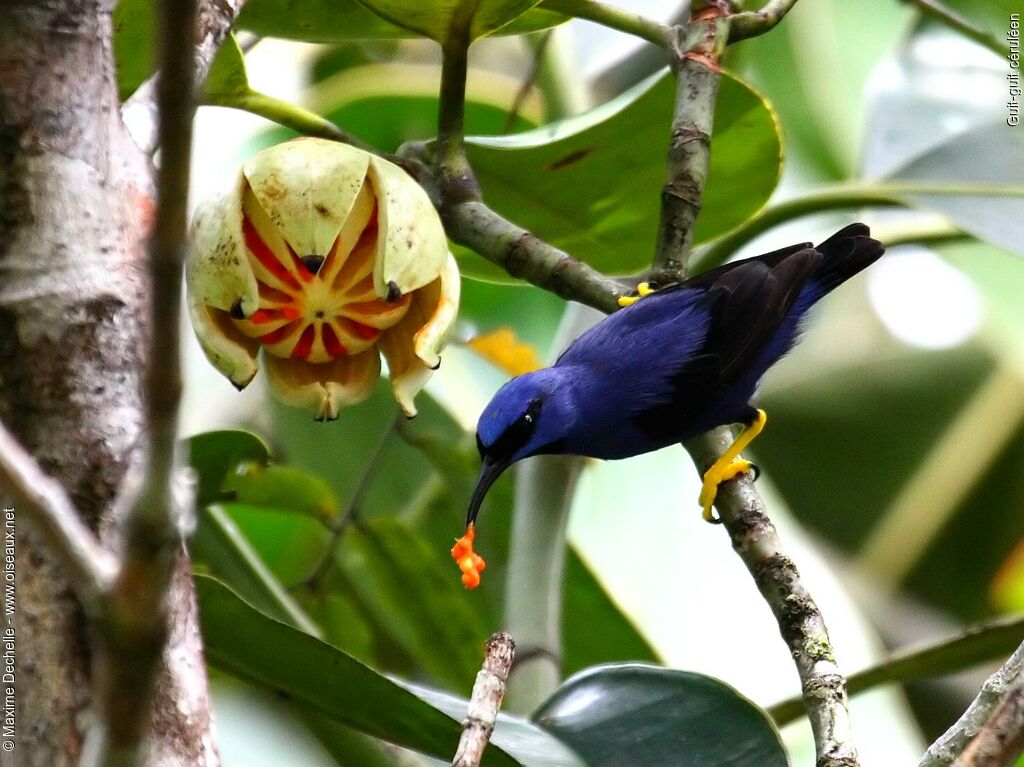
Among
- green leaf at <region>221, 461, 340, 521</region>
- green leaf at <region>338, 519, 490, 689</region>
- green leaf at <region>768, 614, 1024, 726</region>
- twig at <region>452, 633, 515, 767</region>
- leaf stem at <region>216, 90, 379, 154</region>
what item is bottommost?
green leaf at <region>338, 519, 490, 689</region>

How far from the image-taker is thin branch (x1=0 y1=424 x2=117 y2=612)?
1.62 feet

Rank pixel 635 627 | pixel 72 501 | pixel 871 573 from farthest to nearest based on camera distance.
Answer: pixel 871 573, pixel 635 627, pixel 72 501

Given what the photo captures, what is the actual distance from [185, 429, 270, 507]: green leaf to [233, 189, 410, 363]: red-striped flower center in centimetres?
27

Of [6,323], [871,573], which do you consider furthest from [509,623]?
[871,573]

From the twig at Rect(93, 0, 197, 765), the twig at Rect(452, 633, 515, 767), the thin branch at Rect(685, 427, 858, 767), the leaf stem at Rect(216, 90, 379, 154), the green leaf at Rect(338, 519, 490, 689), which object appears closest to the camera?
the twig at Rect(93, 0, 197, 765)

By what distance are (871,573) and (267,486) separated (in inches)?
85.4

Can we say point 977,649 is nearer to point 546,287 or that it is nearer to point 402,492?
point 546,287

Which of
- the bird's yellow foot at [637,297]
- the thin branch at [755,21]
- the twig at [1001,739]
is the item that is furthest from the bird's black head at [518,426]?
the twig at [1001,739]

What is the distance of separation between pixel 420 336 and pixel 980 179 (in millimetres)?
916

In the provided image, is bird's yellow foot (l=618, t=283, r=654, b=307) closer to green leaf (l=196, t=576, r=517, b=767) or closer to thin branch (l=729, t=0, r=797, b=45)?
thin branch (l=729, t=0, r=797, b=45)

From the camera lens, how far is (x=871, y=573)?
3330 millimetres

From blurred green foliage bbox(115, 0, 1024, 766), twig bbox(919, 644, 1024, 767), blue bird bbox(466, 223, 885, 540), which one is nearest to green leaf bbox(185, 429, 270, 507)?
blurred green foliage bbox(115, 0, 1024, 766)

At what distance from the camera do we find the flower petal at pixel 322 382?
1.16 meters

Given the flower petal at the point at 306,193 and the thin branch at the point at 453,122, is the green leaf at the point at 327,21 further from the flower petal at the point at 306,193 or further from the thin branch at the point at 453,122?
the flower petal at the point at 306,193
